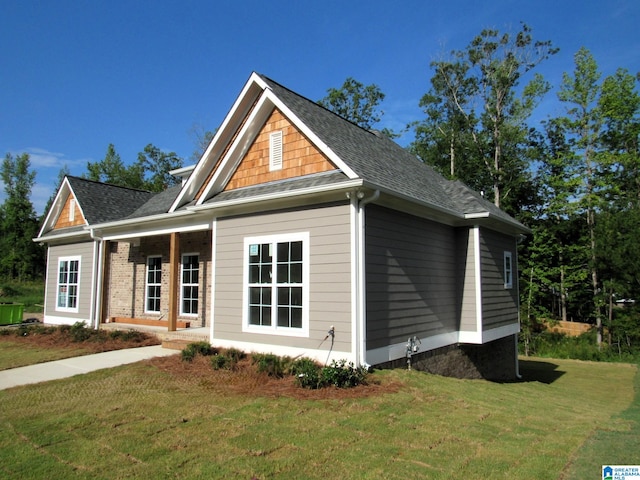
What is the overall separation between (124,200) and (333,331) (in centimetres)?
1448

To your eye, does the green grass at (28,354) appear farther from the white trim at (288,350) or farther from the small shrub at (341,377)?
the small shrub at (341,377)

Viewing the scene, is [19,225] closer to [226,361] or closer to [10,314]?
[10,314]

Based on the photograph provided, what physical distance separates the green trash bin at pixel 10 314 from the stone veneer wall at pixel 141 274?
17.8 ft

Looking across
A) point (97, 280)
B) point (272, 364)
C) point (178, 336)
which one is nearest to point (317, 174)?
point (272, 364)

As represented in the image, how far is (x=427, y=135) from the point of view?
33.7m

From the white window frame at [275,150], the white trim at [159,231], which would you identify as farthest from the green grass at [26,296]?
the white window frame at [275,150]

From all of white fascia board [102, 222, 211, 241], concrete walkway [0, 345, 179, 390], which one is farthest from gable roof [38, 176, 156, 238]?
concrete walkway [0, 345, 179, 390]

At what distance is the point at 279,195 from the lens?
9016 mm

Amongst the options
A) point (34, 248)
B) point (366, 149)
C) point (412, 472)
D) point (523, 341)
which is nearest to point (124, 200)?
point (366, 149)

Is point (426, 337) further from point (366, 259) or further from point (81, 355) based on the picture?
point (81, 355)

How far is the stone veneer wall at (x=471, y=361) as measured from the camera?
9.94 metres

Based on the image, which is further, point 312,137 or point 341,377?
point 312,137

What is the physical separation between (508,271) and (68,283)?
15.5 meters

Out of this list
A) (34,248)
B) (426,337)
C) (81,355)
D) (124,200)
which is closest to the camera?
(426,337)
